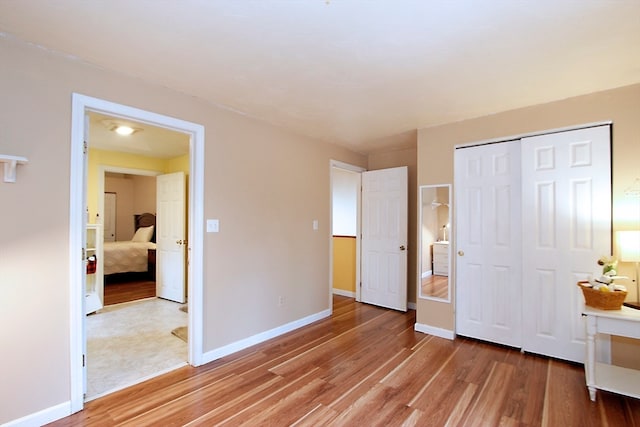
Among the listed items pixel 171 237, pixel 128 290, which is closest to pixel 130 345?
pixel 171 237

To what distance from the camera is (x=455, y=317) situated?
11.1 ft

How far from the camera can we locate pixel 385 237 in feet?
14.8

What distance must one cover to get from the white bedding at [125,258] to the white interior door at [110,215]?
2.38m

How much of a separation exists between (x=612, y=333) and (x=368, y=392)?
1805 mm

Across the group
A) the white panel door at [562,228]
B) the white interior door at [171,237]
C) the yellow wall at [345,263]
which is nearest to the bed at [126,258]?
the white interior door at [171,237]

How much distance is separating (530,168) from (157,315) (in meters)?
4.80

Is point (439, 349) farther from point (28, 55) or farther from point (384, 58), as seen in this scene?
point (28, 55)

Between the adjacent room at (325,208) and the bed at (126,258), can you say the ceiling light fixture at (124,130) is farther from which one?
the bed at (126,258)

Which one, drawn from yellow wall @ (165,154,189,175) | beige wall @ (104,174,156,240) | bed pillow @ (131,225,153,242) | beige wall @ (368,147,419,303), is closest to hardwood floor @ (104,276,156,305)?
bed pillow @ (131,225,153,242)

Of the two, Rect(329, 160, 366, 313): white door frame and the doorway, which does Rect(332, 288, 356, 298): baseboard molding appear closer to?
the doorway

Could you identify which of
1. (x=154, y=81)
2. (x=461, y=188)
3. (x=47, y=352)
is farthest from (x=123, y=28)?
(x=461, y=188)

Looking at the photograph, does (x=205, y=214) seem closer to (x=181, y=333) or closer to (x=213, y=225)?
(x=213, y=225)

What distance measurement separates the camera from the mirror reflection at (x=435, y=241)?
347 centimetres

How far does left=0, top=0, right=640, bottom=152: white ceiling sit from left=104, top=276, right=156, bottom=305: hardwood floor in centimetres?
397
